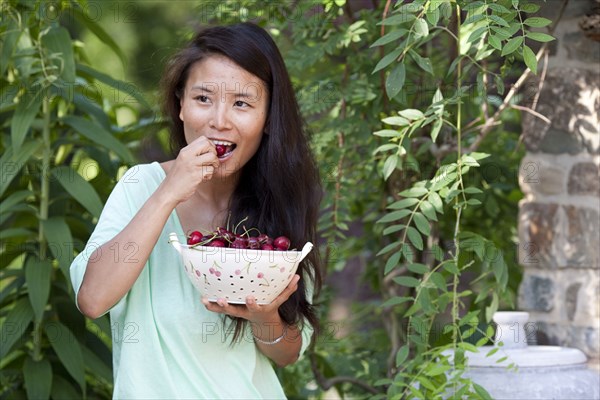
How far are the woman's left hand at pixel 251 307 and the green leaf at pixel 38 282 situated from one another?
87 cm

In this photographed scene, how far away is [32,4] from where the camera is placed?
2.39 m

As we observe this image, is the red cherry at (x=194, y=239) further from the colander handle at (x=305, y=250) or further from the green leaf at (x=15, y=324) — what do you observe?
the green leaf at (x=15, y=324)

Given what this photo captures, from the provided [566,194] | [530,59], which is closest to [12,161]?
[530,59]

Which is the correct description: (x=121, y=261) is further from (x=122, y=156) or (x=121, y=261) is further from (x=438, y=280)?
(x=122, y=156)

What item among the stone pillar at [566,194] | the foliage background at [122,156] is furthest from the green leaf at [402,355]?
the stone pillar at [566,194]

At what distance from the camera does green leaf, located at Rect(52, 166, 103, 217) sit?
2338mm

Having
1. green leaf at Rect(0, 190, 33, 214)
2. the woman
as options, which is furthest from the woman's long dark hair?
green leaf at Rect(0, 190, 33, 214)

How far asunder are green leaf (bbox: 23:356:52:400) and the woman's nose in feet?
3.47

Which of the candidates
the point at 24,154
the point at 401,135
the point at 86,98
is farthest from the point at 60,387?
the point at 401,135

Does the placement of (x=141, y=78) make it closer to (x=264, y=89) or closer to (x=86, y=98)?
(x=86, y=98)

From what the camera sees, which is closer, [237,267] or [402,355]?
[237,267]

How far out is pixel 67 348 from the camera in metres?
2.35

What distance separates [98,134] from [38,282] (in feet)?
1.39

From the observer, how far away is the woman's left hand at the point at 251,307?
4.99 ft
